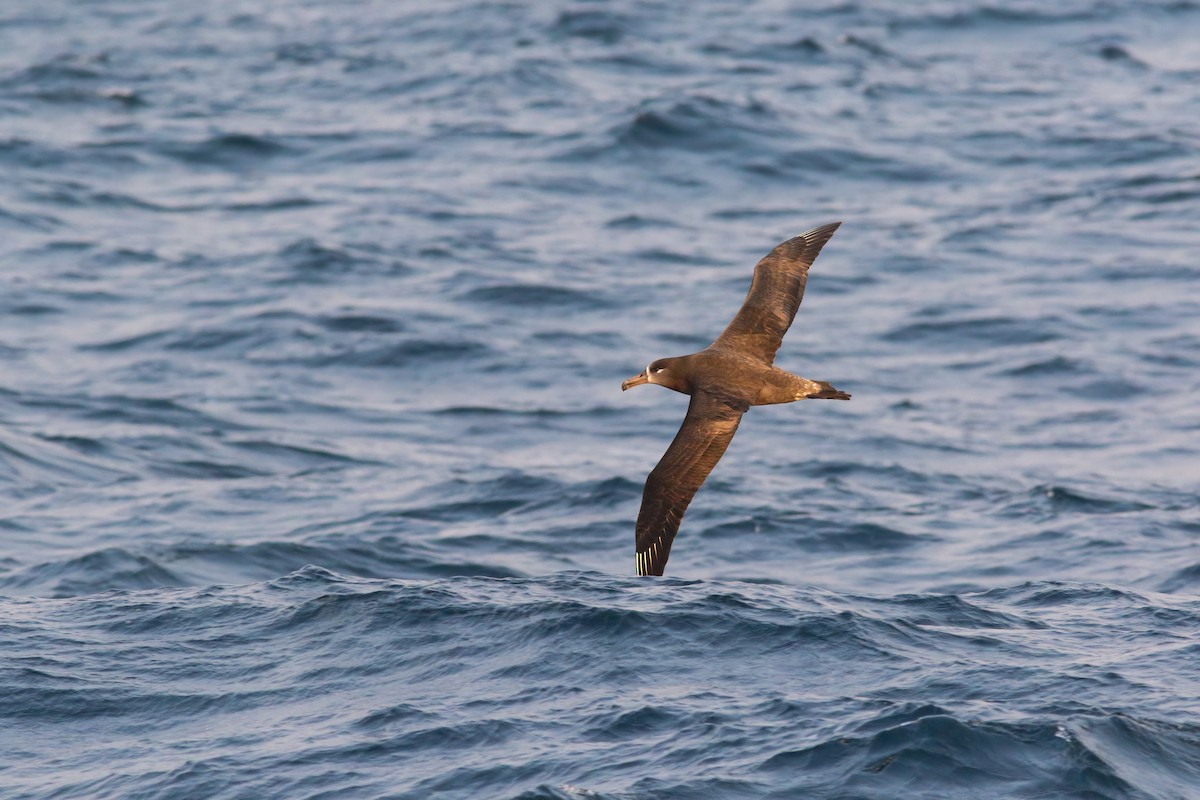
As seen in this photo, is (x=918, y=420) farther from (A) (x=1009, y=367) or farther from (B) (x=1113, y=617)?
(B) (x=1113, y=617)

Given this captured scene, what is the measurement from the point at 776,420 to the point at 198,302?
8.32 metres

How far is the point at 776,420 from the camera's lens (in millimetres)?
21156

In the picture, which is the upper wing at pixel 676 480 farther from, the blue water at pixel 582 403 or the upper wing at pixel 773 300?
the upper wing at pixel 773 300

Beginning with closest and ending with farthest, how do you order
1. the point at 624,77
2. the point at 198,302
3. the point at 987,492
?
the point at 987,492
the point at 198,302
the point at 624,77

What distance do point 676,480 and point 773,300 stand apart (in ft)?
7.61

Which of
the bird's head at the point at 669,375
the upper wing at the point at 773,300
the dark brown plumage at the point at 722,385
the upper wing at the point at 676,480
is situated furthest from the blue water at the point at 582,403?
the upper wing at the point at 773,300

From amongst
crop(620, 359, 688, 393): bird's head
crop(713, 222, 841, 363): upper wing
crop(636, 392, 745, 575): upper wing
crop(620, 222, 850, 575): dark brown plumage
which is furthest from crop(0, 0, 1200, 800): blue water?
crop(713, 222, 841, 363): upper wing

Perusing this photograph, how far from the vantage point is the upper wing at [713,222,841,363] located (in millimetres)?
12094

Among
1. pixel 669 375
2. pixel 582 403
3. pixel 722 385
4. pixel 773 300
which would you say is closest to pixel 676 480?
pixel 722 385

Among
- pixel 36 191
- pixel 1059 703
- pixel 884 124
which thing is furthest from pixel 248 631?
pixel 884 124

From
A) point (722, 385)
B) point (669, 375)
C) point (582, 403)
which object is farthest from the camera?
point (582, 403)

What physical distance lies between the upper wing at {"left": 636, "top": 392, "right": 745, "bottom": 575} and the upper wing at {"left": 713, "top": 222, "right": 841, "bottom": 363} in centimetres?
123

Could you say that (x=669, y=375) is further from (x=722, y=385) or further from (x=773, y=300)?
(x=773, y=300)

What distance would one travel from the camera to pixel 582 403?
2084 centimetres
